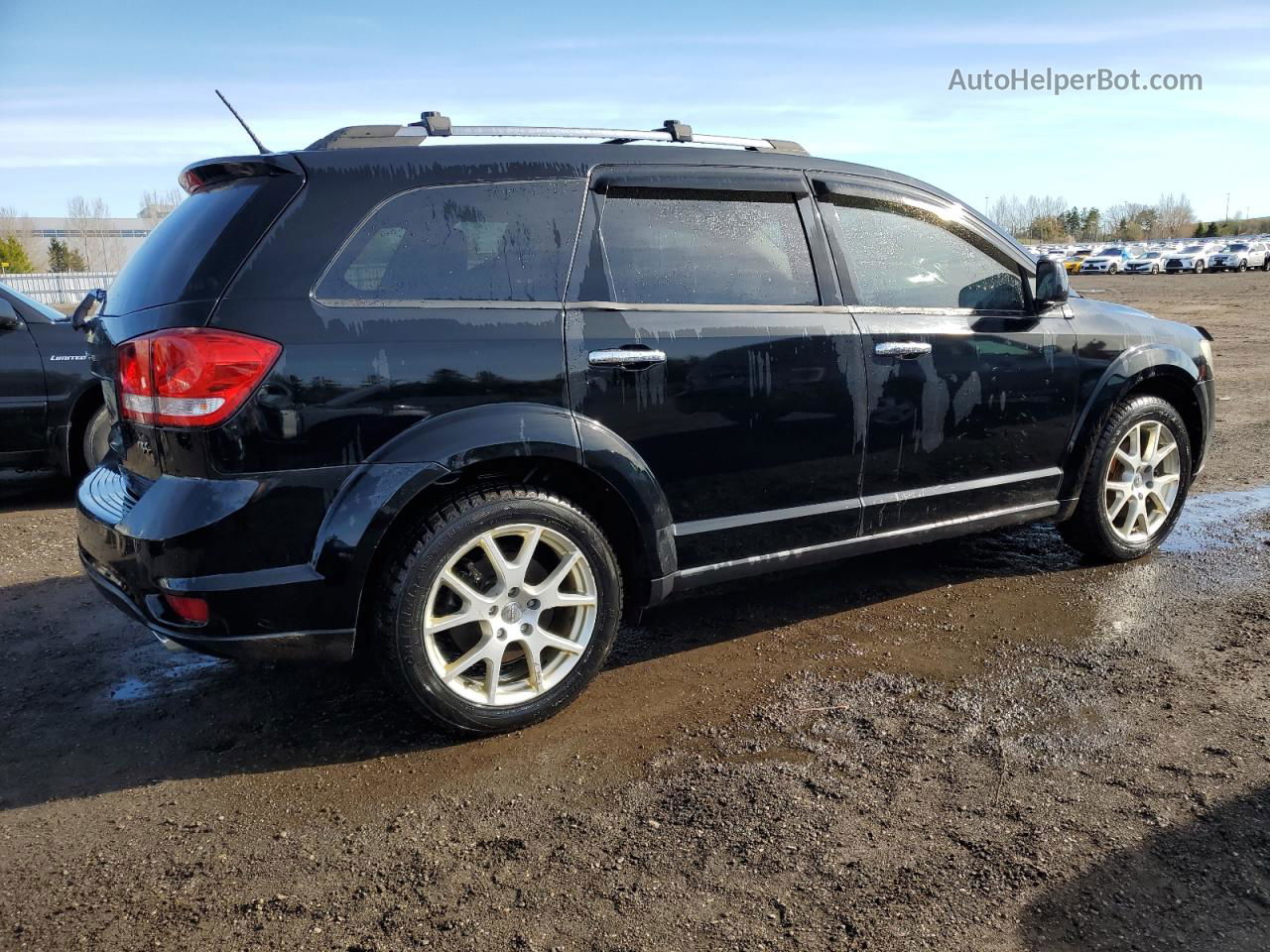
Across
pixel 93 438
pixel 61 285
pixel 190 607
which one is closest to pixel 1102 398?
pixel 190 607

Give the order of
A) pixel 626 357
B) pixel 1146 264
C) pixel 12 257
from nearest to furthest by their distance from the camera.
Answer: pixel 626 357
pixel 1146 264
pixel 12 257

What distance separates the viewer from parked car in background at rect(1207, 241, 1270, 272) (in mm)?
51562

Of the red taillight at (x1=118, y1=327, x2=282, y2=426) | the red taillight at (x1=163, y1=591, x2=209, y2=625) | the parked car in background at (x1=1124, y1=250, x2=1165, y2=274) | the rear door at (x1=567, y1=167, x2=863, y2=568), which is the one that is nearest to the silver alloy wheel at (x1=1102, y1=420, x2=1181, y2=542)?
the rear door at (x1=567, y1=167, x2=863, y2=568)

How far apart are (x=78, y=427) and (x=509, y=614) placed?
4.92m

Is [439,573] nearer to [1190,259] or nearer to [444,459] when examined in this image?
[444,459]

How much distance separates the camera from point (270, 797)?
3.10m

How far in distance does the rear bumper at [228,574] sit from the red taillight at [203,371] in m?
0.21

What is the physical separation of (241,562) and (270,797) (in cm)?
72

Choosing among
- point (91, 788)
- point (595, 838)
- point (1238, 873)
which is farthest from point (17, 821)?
point (1238, 873)

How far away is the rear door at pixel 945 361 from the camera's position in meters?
4.13

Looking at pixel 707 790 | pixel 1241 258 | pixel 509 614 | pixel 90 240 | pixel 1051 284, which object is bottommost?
pixel 707 790

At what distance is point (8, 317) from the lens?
680 centimetres

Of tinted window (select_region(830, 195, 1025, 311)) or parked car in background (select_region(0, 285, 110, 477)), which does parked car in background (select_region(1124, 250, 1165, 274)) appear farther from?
parked car in background (select_region(0, 285, 110, 477))

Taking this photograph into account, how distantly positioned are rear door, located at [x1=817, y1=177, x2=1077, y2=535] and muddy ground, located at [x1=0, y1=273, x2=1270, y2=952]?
59cm
